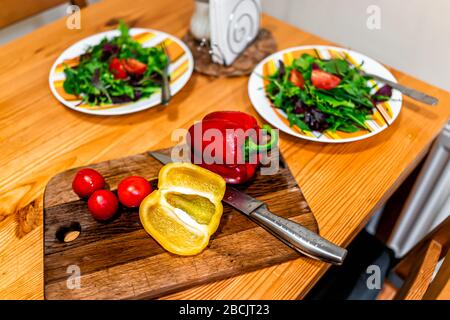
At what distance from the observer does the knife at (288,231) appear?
716mm

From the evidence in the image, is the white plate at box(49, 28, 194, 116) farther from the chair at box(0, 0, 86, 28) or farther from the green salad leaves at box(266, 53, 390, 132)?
the chair at box(0, 0, 86, 28)

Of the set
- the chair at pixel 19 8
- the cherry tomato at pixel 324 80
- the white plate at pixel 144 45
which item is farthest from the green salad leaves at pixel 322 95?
the chair at pixel 19 8

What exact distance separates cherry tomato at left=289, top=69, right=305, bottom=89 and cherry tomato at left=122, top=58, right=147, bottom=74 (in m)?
0.39

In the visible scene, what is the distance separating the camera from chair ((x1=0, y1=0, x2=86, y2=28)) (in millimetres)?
1328

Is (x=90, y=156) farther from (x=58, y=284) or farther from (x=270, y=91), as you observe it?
(x=270, y=91)

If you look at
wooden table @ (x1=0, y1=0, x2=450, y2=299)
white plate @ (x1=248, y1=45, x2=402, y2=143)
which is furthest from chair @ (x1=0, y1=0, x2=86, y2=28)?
white plate @ (x1=248, y1=45, x2=402, y2=143)

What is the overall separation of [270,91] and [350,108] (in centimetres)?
21

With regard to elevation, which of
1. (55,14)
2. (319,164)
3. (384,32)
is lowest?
(55,14)

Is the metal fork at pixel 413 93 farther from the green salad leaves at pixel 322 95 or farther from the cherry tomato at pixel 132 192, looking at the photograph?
the cherry tomato at pixel 132 192

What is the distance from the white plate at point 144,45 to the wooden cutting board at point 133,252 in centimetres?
25

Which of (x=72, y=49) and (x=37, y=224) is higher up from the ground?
(x=72, y=49)

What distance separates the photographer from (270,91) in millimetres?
1034
